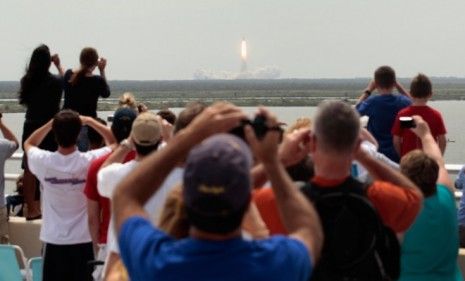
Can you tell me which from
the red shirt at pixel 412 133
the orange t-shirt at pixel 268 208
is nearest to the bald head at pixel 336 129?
the orange t-shirt at pixel 268 208

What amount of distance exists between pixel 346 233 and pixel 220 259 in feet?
2.94

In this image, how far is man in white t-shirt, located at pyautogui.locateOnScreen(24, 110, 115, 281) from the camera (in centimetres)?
644

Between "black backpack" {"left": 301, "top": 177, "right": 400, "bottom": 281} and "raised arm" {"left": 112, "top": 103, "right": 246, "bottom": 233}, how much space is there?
735 millimetres

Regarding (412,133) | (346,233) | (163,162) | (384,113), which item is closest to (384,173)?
(346,233)

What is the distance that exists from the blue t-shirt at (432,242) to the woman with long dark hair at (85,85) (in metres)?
5.36

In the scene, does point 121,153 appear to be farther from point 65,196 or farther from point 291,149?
point 291,149

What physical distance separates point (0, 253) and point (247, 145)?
170 inches

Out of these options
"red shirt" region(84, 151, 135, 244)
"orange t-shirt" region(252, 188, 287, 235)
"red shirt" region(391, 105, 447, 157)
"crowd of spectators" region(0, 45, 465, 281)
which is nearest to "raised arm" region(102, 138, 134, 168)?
"crowd of spectators" region(0, 45, 465, 281)

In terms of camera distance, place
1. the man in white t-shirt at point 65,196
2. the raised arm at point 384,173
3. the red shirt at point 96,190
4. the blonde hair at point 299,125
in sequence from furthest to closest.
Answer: the man in white t-shirt at point 65,196, the red shirt at point 96,190, the blonde hair at point 299,125, the raised arm at point 384,173

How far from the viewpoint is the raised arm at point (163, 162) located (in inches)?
123

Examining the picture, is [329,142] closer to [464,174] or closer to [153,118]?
[153,118]

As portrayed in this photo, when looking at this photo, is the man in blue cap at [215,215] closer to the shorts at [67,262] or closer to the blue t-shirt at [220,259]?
the blue t-shirt at [220,259]

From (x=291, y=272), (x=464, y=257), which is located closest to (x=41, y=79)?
(x=464, y=257)


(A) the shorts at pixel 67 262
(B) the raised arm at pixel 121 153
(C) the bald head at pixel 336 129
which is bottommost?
(A) the shorts at pixel 67 262
